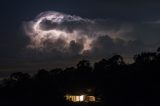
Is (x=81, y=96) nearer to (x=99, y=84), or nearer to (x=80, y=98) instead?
(x=80, y=98)

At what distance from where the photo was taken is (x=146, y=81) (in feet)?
276

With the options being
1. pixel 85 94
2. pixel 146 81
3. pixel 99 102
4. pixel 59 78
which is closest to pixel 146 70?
pixel 146 81

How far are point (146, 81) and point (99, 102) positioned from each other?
34.0 ft

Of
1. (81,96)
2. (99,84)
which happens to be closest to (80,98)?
(81,96)

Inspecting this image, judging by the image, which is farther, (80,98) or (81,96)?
(81,96)

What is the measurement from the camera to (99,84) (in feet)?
309

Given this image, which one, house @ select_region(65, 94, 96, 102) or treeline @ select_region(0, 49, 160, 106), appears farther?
house @ select_region(65, 94, 96, 102)

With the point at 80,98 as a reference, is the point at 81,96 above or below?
above

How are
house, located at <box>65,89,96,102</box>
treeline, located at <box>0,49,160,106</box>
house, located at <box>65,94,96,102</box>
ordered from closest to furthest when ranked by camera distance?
treeline, located at <box>0,49,160,106</box> → house, located at <box>65,89,96,102</box> → house, located at <box>65,94,96,102</box>

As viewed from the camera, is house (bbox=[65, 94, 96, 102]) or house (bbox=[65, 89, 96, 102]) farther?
house (bbox=[65, 94, 96, 102])

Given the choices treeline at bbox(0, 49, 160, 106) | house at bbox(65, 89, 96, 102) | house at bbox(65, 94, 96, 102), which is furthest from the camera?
house at bbox(65, 94, 96, 102)

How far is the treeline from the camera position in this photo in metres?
83.9

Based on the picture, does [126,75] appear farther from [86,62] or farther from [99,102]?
[86,62]

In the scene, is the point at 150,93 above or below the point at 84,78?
below
